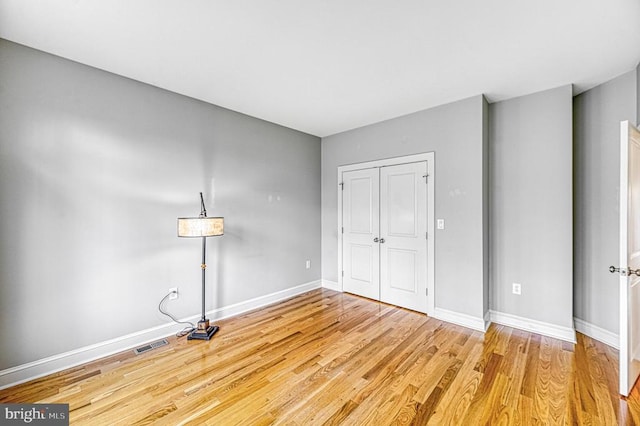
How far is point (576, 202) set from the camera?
9.51ft

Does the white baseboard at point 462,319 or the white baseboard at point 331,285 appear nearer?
the white baseboard at point 462,319

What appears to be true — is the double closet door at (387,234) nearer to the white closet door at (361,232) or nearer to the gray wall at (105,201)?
the white closet door at (361,232)

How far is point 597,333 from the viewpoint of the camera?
8.94ft

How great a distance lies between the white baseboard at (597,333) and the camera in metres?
2.59

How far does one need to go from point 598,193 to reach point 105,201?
4.73 meters

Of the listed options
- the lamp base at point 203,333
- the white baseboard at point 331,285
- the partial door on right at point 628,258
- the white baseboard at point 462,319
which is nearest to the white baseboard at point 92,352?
the lamp base at point 203,333

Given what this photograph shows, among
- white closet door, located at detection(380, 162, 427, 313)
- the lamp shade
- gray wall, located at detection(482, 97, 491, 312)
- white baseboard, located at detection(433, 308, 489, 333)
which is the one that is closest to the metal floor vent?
the lamp shade

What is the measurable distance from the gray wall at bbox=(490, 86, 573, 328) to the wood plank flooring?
422 mm

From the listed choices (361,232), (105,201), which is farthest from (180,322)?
(361,232)

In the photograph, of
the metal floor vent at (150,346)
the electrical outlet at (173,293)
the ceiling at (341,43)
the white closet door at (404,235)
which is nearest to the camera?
the ceiling at (341,43)

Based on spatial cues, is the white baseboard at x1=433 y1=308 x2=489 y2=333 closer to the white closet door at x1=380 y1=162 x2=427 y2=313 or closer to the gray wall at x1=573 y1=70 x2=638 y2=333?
the white closet door at x1=380 y1=162 x2=427 y2=313

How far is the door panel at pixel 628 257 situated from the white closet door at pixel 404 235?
1.74 m

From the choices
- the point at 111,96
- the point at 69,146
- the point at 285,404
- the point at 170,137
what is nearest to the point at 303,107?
the point at 170,137

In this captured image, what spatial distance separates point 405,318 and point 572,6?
309cm
